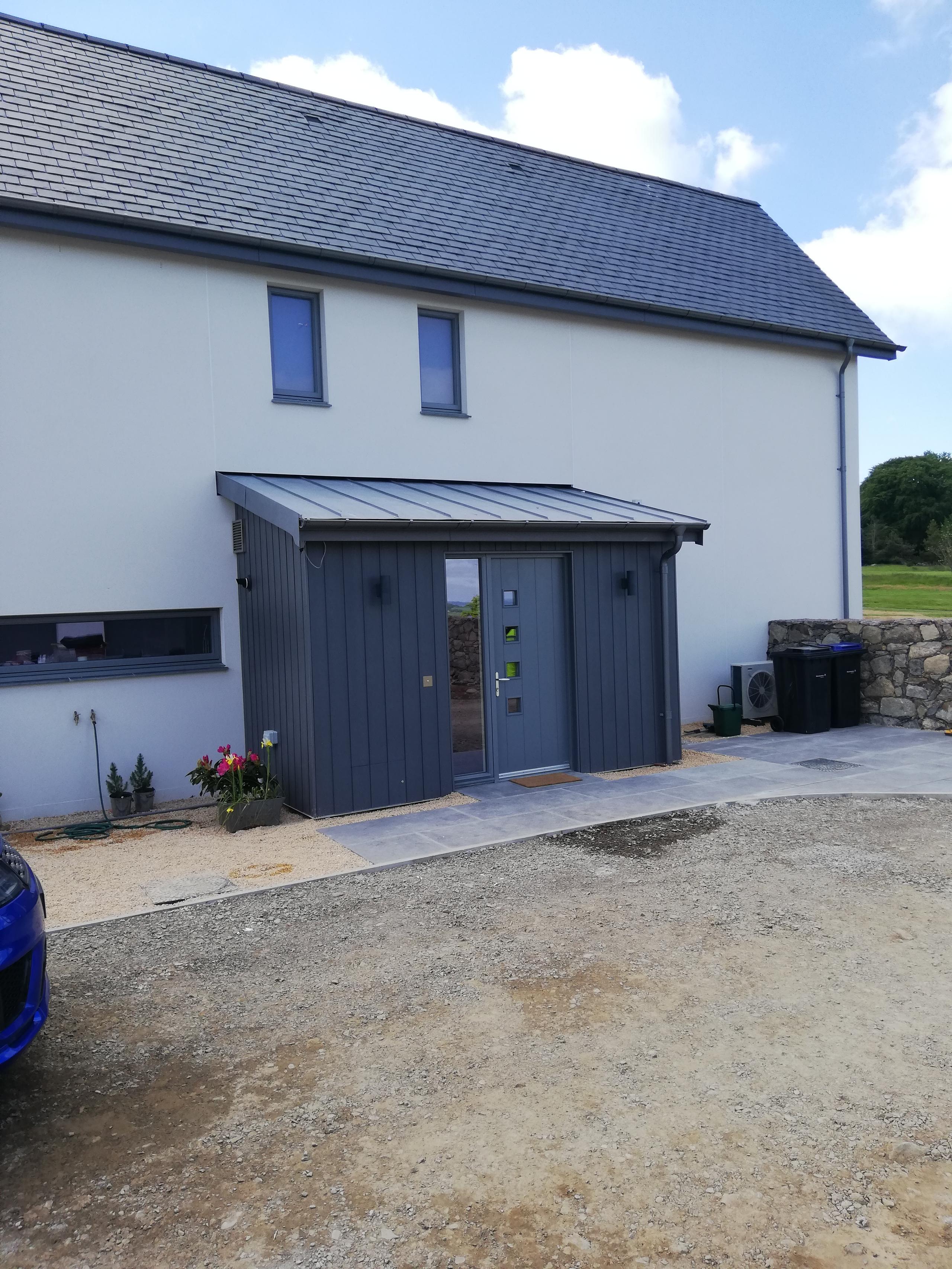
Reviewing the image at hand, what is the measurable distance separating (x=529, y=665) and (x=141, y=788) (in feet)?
13.8

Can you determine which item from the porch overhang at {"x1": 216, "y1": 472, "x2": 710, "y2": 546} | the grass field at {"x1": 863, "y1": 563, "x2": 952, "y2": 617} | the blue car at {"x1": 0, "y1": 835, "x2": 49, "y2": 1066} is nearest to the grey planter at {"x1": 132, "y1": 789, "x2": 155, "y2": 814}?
the porch overhang at {"x1": 216, "y1": 472, "x2": 710, "y2": 546}

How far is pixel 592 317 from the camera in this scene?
1268 centimetres

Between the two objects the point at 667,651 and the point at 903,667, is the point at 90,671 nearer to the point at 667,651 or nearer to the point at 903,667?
the point at 667,651

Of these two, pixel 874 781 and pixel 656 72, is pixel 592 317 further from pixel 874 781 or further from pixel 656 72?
pixel 656 72

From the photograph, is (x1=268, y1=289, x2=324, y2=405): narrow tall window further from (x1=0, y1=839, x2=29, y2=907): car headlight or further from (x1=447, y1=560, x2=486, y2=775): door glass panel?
(x1=0, y1=839, x2=29, y2=907): car headlight

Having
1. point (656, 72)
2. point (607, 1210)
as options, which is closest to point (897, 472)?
point (656, 72)

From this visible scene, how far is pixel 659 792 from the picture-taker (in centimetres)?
941

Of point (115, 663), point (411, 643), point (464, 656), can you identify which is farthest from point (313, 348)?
point (115, 663)

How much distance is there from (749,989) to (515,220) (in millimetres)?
11233

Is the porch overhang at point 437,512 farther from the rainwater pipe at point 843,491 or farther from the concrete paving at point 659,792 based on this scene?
the rainwater pipe at point 843,491

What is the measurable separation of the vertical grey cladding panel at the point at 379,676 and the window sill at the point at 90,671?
6.64 feet

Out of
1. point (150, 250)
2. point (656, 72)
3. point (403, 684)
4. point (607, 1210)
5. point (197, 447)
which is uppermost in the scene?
point (656, 72)

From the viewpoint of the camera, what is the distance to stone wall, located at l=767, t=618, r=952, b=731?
12.3 meters

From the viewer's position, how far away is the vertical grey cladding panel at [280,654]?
8672 millimetres
